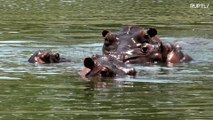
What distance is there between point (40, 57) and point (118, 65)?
2.07 m

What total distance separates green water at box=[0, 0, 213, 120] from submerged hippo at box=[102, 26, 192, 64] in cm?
48

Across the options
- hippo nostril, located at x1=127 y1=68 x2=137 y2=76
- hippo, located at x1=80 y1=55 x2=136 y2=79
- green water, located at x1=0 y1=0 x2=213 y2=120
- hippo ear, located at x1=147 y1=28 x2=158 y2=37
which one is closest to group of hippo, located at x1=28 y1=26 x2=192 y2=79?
hippo ear, located at x1=147 y1=28 x2=158 y2=37

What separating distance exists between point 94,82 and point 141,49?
2.79 meters

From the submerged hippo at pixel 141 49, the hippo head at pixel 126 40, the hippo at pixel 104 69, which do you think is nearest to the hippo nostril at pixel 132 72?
the hippo at pixel 104 69

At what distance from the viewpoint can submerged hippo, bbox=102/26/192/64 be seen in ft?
43.1

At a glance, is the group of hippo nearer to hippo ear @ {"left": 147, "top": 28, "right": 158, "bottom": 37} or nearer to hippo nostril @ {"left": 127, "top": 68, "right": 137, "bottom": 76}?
hippo ear @ {"left": 147, "top": 28, "right": 158, "bottom": 37}

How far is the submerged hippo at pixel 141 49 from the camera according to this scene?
43.1 ft

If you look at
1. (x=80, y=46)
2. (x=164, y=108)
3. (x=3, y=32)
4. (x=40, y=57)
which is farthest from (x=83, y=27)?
(x=164, y=108)

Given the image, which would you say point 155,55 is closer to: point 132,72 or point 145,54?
point 145,54

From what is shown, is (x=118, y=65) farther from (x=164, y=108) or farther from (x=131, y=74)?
(x=164, y=108)

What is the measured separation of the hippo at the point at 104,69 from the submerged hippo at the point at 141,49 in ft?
5.32

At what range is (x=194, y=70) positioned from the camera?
11.9 m

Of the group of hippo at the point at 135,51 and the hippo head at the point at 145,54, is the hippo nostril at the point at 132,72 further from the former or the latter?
the hippo head at the point at 145,54

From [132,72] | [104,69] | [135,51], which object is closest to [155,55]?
[135,51]
